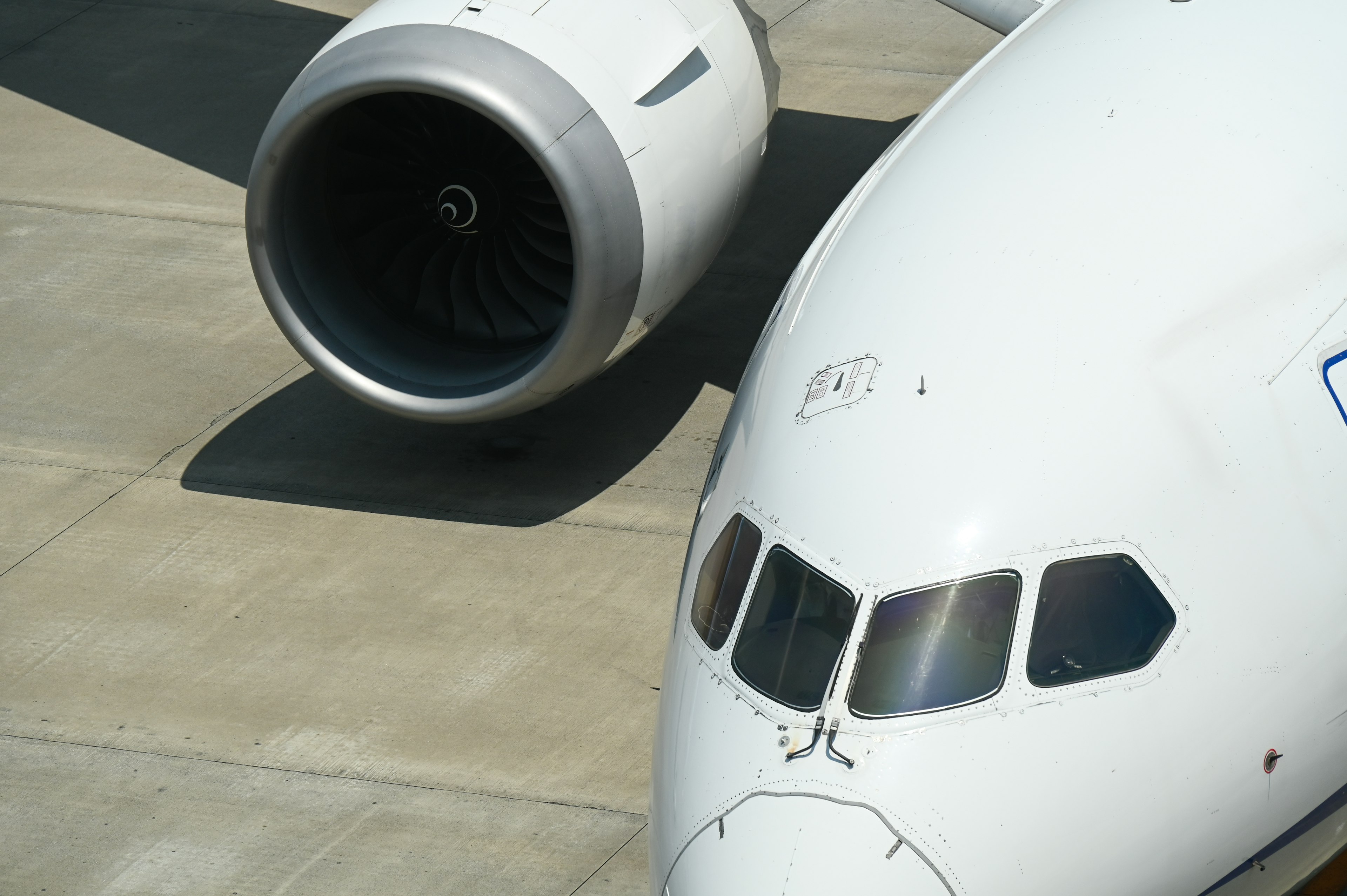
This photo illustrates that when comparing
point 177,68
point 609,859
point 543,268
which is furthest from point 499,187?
point 177,68

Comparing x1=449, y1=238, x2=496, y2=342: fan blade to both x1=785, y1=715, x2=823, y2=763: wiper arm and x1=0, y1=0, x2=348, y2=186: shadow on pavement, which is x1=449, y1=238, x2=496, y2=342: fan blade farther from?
x1=785, y1=715, x2=823, y2=763: wiper arm

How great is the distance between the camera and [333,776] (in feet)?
23.9

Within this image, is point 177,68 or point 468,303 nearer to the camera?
point 468,303

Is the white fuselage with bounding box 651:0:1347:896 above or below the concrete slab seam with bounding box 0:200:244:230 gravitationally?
above

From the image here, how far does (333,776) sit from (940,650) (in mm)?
3730

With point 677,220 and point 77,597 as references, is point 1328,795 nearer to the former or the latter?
point 677,220

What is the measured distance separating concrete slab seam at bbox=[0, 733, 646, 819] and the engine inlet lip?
6.49ft

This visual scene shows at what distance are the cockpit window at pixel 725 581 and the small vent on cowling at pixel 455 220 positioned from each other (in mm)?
3927

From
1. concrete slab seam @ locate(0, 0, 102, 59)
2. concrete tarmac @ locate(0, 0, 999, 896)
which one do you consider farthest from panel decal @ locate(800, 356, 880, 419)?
concrete slab seam @ locate(0, 0, 102, 59)

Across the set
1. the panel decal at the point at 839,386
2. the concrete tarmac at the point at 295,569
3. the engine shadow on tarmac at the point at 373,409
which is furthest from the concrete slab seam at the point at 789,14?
the panel decal at the point at 839,386

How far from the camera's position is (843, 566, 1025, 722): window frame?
4379mm

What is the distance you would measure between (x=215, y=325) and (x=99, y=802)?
14.1 feet

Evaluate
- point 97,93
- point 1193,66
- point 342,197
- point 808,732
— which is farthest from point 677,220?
point 97,93

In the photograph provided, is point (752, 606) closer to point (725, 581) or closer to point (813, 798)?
point (725, 581)
